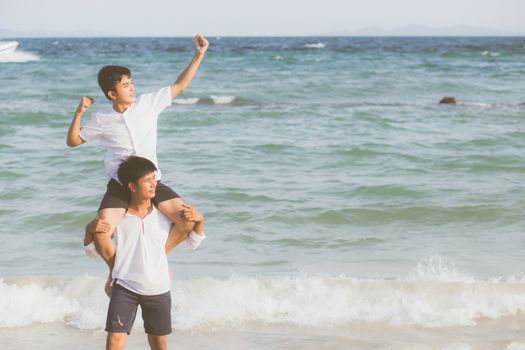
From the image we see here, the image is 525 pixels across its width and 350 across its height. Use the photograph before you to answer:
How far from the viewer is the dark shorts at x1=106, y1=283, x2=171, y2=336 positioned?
394cm

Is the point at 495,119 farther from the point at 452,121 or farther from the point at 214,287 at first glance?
the point at 214,287

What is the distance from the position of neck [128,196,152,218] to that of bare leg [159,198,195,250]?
0.11 m

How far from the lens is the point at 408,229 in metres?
8.48

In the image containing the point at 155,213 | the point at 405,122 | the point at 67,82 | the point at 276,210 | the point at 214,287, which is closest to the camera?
the point at 155,213

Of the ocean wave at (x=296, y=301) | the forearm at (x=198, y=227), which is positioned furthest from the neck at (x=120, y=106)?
the ocean wave at (x=296, y=301)

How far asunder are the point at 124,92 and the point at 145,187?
58cm

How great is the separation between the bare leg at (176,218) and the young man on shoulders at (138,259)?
2.4 inches

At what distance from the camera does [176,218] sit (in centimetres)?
408

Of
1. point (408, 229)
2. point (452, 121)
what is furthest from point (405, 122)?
point (408, 229)

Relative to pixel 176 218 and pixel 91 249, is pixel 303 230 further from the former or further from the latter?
pixel 91 249

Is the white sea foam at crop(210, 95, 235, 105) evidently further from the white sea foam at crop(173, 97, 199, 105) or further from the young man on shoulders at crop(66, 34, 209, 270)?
the young man on shoulders at crop(66, 34, 209, 270)

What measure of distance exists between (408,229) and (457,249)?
2.87 feet

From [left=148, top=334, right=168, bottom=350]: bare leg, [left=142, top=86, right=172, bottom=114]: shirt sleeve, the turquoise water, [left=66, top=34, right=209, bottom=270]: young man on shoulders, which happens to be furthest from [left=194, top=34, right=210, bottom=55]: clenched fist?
the turquoise water

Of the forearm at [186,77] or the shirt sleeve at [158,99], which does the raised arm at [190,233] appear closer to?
the shirt sleeve at [158,99]
